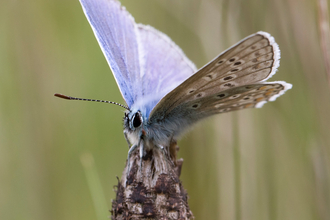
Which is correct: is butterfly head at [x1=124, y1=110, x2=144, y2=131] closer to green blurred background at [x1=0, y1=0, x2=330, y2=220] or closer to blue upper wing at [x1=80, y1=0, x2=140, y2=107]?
blue upper wing at [x1=80, y1=0, x2=140, y2=107]

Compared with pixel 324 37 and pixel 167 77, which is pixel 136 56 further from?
pixel 324 37

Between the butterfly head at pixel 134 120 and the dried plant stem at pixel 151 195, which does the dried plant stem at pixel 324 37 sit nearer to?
the dried plant stem at pixel 151 195

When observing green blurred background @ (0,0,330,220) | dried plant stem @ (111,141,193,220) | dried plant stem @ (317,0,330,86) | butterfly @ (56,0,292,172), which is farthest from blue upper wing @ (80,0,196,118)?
dried plant stem @ (317,0,330,86)

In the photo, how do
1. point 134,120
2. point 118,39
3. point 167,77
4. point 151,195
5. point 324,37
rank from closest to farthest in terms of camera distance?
point 151,195 < point 324,37 < point 134,120 < point 118,39 < point 167,77

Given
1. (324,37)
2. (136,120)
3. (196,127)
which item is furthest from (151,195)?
→ (324,37)

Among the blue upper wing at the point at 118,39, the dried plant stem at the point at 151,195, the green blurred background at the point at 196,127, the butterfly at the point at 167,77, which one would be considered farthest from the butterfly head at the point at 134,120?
the green blurred background at the point at 196,127
